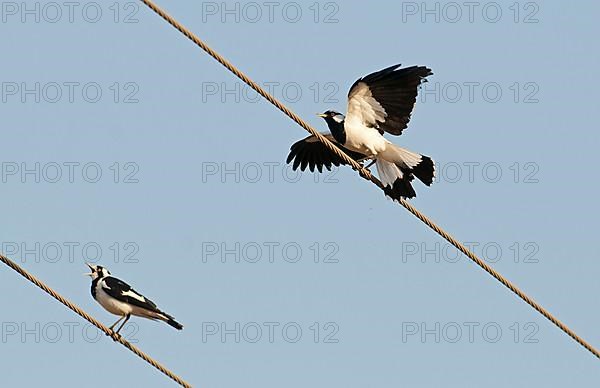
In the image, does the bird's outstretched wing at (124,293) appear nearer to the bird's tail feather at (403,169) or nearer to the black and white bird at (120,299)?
the black and white bird at (120,299)

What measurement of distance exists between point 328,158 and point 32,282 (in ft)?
19.1

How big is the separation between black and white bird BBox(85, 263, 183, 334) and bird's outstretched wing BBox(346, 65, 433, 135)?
2589mm

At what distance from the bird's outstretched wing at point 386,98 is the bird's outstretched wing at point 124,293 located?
2.62 m

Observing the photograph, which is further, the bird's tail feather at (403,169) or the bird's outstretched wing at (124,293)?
the bird's outstretched wing at (124,293)

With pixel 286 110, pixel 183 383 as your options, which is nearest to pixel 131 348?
pixel 183 383

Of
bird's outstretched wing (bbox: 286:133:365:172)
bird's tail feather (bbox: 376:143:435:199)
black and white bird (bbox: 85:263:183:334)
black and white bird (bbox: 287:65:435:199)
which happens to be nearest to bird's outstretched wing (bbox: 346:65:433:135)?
black and white bird (bbox: 287:65:435:199)

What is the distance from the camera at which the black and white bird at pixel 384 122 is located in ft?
42.0

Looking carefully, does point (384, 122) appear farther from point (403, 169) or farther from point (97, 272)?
point (97, 272)

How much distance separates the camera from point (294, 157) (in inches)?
588

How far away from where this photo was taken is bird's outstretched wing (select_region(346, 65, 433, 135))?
1288 centimetres

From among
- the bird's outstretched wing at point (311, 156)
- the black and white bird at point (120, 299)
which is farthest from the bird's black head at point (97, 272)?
the bird's outstretched wing at point (311, 156)

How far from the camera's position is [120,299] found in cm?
1387

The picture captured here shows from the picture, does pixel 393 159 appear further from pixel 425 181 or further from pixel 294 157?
pixel 294 157

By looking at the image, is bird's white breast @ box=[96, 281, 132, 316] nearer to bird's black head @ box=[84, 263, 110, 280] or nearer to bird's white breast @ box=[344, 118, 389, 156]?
bird's black head @ box=[84, 263, 110, 280]
